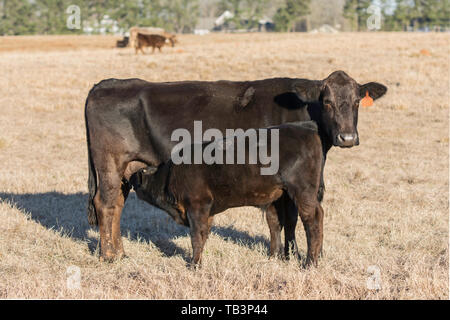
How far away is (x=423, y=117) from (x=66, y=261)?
13.4 m

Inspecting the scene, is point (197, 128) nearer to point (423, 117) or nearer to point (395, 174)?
point (395, 174)

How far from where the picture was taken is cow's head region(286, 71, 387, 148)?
5637 mm

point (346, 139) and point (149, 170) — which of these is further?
point (149, 170)

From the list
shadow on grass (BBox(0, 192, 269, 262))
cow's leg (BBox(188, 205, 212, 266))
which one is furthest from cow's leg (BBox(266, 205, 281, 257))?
cow's leg (BBox(188, 205, 212, 266))

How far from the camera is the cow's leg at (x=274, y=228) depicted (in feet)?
21.1

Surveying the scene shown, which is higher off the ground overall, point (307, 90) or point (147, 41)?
point (147, 41)

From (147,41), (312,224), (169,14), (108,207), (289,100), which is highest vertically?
(169,14)

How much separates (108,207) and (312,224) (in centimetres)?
234

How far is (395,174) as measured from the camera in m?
11.2

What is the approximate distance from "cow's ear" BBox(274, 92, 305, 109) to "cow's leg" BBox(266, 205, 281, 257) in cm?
111

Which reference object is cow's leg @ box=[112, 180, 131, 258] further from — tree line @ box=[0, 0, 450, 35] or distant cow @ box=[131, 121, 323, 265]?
tree line @ box=[0, 0, 450, 35]

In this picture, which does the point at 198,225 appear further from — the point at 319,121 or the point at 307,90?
the point at 307,90

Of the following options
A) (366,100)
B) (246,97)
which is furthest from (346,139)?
(246,97)

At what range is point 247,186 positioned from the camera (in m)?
5.64
